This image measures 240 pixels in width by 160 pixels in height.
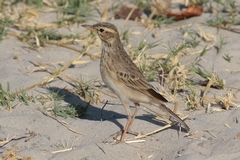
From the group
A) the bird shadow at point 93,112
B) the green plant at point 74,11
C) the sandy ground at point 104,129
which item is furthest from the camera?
the green plant at point 74,11

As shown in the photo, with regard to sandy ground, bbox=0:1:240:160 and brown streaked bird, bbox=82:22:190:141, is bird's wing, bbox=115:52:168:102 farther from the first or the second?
sandy ground, bbox=0:1:240:160

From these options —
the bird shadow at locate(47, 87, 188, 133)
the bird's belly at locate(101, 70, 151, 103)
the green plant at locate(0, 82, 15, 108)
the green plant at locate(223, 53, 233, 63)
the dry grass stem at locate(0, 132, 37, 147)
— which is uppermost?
the bird's belly at locate(101, 70, 151, 103)

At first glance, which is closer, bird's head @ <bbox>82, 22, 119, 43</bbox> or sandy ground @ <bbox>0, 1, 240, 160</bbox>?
sandy ground @ <bbox>0, 1, 240, 160</bbox>

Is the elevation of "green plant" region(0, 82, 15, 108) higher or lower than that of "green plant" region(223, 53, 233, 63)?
lower

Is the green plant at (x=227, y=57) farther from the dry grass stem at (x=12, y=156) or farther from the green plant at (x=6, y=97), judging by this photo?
the dry grass stem at (x=12, y=156)

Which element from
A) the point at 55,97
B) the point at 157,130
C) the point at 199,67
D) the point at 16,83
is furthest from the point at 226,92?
the point at 16,83

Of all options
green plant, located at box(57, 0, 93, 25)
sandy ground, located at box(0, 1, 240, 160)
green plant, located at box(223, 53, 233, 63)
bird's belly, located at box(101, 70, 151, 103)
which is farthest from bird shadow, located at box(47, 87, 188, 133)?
green plant, located at box(57, 0, 93, 25)

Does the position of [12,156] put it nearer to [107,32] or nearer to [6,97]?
[6,97]

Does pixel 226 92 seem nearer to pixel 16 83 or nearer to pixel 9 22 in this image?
pixel 16 83

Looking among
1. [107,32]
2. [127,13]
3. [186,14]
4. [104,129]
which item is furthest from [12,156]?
[186,14]

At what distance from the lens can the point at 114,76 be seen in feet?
19.3

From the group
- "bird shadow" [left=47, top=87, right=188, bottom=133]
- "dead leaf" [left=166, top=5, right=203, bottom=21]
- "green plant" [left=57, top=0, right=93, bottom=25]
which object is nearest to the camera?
"bird shadow" [left=47, top=87, right=188, bottom=133]

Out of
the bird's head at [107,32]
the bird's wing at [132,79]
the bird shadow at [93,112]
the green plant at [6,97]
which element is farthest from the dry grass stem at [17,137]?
the bird's head at [107,32]

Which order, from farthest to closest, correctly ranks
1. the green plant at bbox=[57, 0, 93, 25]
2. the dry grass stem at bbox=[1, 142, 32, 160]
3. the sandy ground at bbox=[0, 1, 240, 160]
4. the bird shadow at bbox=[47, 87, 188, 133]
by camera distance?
the green plant at bbox=[57, 0, 93, 25], the bird shadow at bbox=[47, 87, 188, 133], the sandy ground at bbox=[0, 1, 240, 160], the dry grass stem at bbox=[1, 142, 32, 160]
